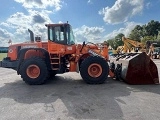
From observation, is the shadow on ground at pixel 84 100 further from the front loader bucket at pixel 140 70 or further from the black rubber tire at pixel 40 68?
the black rubber tire at pixel 40 68

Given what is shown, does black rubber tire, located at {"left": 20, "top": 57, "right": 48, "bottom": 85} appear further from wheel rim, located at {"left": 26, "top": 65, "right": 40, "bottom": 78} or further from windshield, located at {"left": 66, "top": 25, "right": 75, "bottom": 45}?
windshield, located at {"left": 66, "top": 25, "right": 75, "bottom": 45}

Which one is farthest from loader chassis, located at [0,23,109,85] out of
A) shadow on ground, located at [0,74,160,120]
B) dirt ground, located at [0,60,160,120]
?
dirt ground, located at [0,60,160,120]

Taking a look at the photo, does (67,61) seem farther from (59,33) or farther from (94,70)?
(94,70)

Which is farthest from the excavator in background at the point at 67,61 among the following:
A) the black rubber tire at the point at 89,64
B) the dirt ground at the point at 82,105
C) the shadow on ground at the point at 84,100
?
the dirt ground at the point at 82,105

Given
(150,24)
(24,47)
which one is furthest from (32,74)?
(150,24)

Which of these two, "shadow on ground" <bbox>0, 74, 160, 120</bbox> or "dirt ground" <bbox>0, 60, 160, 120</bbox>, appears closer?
"dirt ground" <bbox>0, 60, 160, 120</bbox>

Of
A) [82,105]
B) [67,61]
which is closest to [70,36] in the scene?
[67,61]

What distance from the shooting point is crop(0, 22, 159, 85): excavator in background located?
8.65 meters

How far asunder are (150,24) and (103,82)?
3091 inches

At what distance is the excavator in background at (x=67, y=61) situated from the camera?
8.65 meters

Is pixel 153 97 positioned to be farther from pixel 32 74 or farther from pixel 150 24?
pixel 150 24

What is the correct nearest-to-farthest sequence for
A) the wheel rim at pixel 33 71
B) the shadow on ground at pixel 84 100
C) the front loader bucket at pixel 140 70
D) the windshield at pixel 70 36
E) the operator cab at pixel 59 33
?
the shadow on ground at pixel 84 100 < the front loader bucket at pixel 140 70 < the wheel rim at pixel 33 71 < the operator cab at pixel 59 33 < the windshield at pixel 70 36

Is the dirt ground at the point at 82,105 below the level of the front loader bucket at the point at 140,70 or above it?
below

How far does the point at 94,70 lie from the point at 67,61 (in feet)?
4.85
